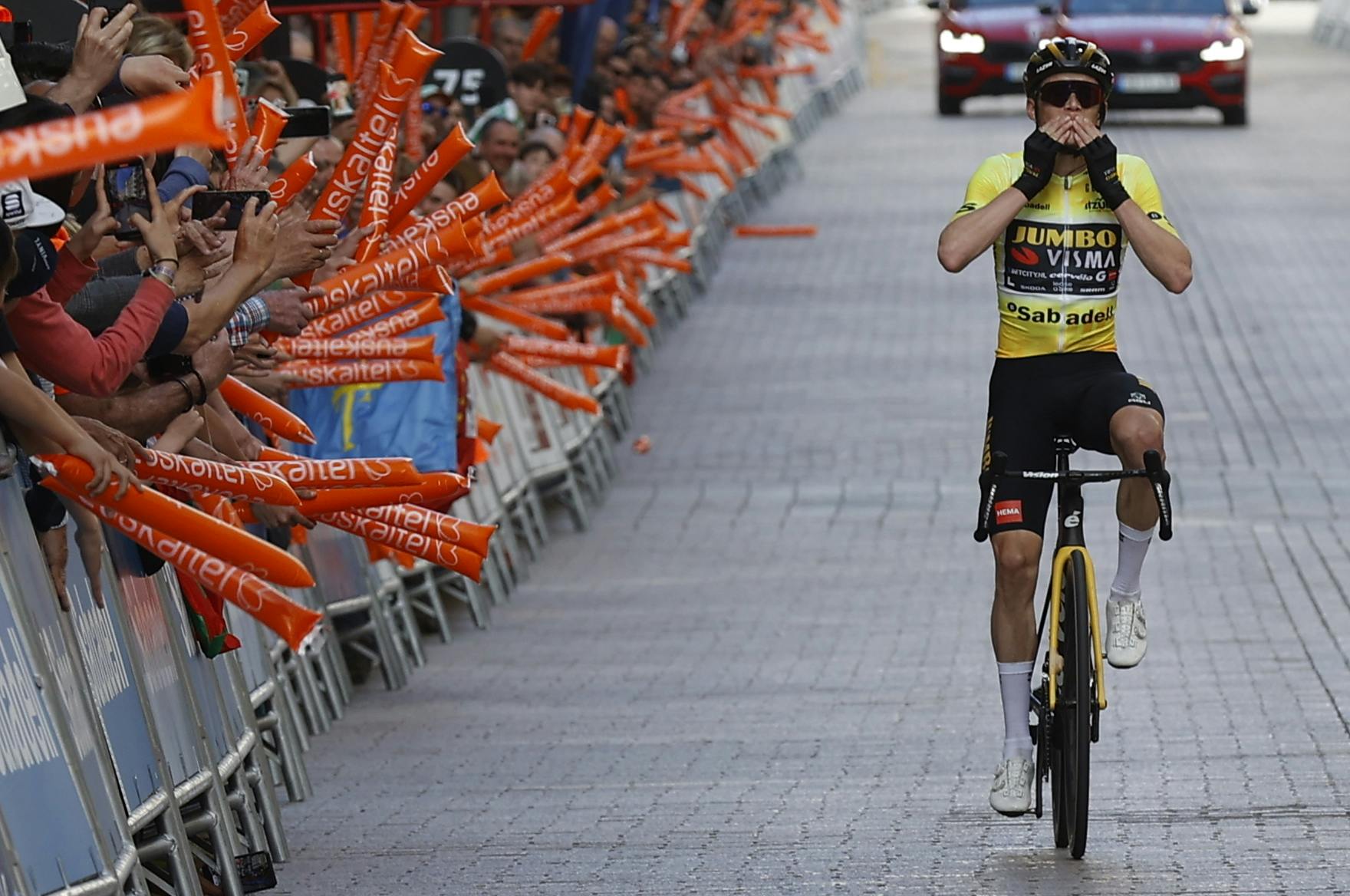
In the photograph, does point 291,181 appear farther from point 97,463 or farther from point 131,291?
point 97,463

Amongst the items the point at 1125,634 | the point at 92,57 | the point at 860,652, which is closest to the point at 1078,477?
the point at 1125,634

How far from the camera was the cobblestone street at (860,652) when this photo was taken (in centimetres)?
806

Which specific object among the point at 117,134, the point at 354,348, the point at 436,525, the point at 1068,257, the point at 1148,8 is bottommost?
the point at 1148,8

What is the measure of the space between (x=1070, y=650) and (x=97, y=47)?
311cm

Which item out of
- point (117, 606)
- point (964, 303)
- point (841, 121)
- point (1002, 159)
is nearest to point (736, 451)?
point (964, 303)

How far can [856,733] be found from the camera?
10227 millimetres

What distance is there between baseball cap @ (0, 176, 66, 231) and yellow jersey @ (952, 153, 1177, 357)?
299 centimetres

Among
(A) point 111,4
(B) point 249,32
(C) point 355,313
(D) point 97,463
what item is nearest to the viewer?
(D) point 97,463

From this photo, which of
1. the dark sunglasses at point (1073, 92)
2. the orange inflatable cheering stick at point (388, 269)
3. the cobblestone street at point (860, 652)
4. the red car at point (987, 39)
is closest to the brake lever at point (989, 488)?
the cobblestone street at point (860, 652)

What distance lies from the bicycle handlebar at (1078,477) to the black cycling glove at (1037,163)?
2.45 feet

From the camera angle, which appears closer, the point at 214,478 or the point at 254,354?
the point at 214,478

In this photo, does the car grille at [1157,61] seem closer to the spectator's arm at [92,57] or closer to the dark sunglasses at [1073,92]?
the dark sunglasses at [1073,92]

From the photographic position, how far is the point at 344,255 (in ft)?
28.9

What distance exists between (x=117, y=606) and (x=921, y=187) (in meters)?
24.1
